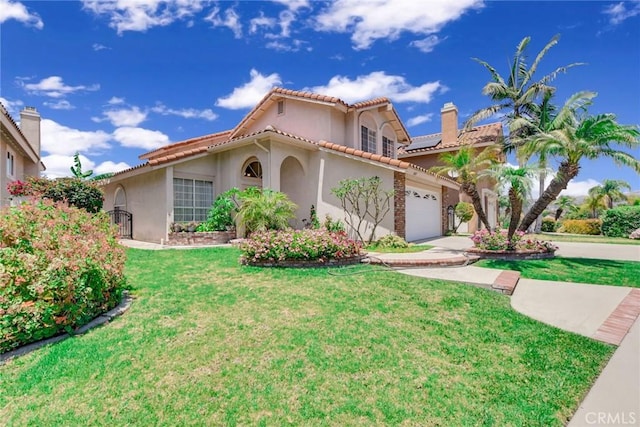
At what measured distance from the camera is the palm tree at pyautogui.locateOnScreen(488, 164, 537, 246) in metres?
11.2

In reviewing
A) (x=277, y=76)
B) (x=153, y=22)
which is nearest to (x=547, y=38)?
(x=277, y=76)

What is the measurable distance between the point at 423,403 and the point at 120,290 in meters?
5.80

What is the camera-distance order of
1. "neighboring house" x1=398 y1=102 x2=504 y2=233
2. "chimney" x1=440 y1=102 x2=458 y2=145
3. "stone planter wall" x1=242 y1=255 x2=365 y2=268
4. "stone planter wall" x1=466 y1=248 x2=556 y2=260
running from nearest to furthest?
"stone planter wall" x1=242 y1=255 x2=365 y2=268 → "stone planter wall" x1=466 y1=248 x2=556 y2=260 → "neighboring house" x1=398 y1=102 x2=504 y2=233 → "chimney" x1=440 y1=102 x2=458 y2=145

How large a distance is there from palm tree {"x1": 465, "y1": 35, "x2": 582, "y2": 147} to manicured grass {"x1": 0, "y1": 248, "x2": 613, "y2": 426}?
22.0m

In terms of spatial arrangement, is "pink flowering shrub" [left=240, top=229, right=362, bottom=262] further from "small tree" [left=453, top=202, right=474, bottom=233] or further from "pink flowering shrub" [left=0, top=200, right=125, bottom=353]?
"small tree" [left=453, top=202, right=474, bottom=233]

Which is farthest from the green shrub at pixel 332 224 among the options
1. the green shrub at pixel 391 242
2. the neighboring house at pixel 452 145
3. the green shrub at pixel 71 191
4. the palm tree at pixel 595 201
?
the palm tree at pixel 595 201

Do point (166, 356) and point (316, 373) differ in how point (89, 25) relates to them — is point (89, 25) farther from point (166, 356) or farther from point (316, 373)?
point (316, 373)

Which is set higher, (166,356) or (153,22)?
(153,22)

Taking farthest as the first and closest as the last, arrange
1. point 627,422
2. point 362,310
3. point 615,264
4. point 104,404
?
1. point 615,264
2. point 362,310
3. point 104,404
4. point 627,422

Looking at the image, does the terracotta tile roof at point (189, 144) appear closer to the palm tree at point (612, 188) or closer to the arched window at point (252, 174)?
the arched window at point (252, 174)

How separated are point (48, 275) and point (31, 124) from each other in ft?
80.2

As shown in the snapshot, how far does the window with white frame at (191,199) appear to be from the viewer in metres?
15.7

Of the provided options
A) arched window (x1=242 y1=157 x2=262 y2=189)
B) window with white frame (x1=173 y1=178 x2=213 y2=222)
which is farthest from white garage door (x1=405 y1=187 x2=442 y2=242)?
window with white frame (x1=173 y1=178 x2=213 y2=222)

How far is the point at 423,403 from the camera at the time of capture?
131 inches
